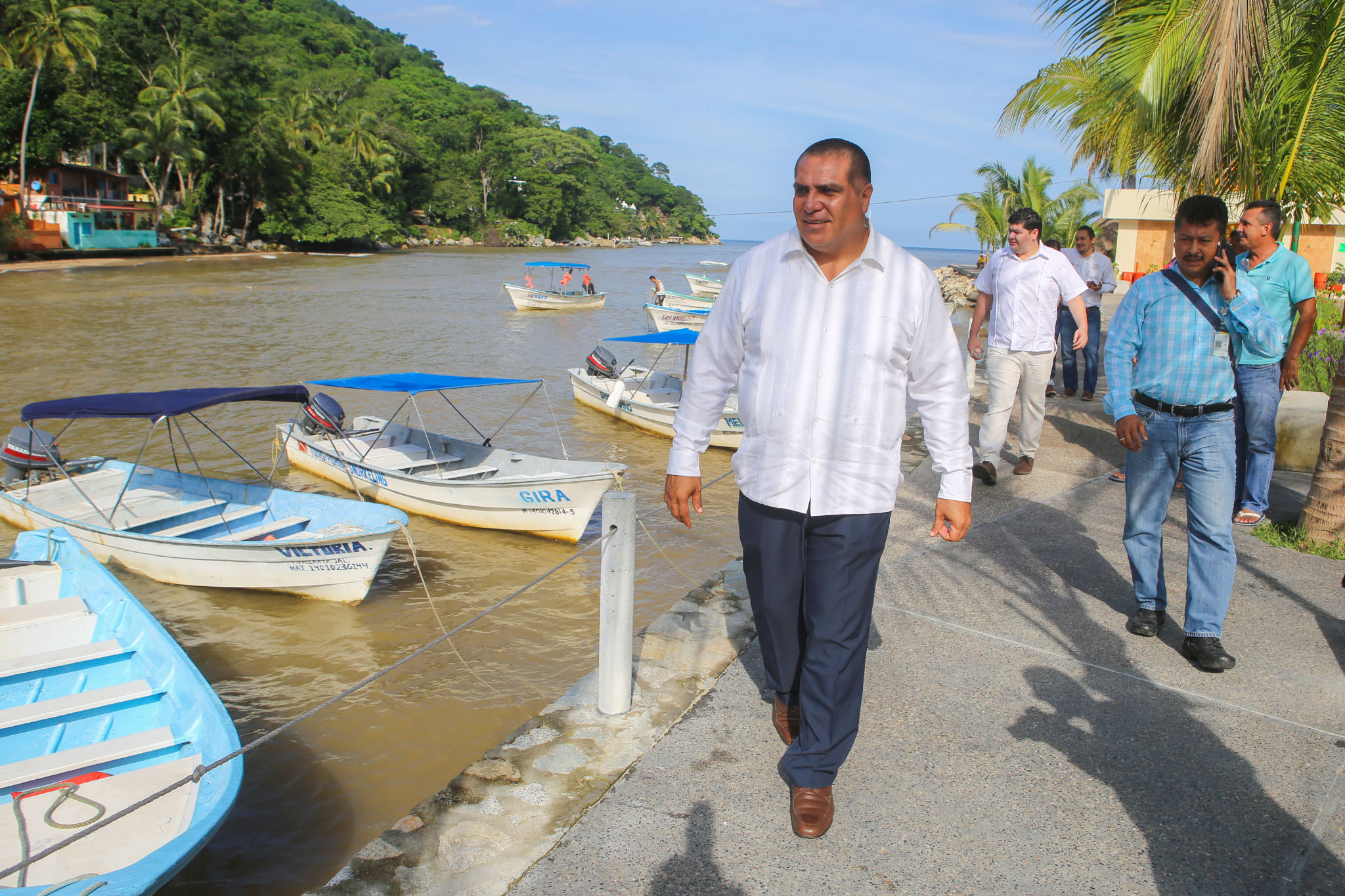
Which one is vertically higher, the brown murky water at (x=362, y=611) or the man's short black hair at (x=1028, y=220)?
the man's short black hair at (x=1028, y=220)

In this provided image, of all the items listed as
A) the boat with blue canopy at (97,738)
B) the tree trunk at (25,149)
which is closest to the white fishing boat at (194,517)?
the boat with blue canopy at (97,738)

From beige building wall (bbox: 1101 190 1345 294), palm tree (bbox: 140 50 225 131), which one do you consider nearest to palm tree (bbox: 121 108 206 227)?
palm tree (bbox: 140 50 225 131)

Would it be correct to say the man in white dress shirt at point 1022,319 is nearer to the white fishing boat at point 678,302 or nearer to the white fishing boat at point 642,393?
the white fishing boat at point 642,393

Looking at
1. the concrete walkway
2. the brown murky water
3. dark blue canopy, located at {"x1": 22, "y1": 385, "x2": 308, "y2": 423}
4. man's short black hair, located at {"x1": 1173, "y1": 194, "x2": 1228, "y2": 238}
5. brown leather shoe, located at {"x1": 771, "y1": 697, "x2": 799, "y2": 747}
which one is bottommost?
the brown murky water

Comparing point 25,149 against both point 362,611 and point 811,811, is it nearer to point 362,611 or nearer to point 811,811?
point 362,611

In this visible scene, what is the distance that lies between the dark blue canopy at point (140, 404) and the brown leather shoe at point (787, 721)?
21.8ft

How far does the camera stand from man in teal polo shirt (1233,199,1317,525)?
239 inches

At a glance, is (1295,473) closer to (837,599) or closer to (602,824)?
(837,599)

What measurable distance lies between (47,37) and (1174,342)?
191 ft

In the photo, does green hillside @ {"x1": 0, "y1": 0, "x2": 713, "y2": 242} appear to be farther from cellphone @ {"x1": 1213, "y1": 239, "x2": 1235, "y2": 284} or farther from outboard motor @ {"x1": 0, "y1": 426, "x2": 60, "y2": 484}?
cellphone @ {"x1": 1213, "y1": 239, "x2": 1235, "y2": 284}

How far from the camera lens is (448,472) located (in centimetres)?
1086

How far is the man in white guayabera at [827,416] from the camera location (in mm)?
2793

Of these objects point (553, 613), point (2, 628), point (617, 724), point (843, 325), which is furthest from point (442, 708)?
point (843, 325)

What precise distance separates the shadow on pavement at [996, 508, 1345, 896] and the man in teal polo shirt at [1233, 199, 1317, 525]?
207cm
